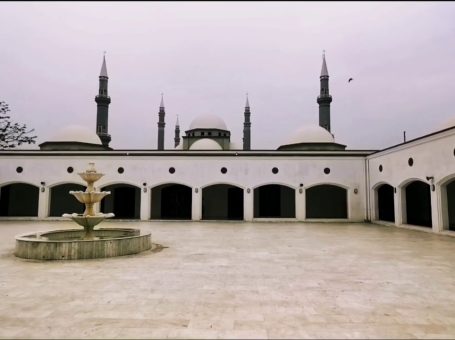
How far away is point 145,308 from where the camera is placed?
5219 millimetres

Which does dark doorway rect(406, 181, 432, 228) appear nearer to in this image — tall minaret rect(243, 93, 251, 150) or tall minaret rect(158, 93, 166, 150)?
tall minaret rect(243, 93, 251, 150)

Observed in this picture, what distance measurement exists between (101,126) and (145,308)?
1294 inches

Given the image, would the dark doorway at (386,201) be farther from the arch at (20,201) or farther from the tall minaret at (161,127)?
the tall minaret at (161,127)

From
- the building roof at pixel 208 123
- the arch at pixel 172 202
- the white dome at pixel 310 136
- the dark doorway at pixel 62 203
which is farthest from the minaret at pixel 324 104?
the dark doorway at pixel 62 203

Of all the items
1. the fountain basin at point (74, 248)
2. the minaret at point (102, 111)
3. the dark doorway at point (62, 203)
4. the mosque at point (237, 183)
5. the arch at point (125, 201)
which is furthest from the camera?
the minaret at point (102, 111)

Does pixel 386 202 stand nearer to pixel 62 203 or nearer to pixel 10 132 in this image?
pixel 62 203

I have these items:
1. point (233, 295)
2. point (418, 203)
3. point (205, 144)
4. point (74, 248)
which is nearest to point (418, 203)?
point (418, 203)

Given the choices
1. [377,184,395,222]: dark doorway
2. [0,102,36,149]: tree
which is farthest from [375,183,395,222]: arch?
[0,102,36,149]: tree

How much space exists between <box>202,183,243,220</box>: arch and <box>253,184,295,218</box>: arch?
137 cm

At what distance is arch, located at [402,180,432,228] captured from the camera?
21.2 meters

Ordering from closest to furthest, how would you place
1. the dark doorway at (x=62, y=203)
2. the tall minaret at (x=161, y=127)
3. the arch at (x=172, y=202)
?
the arch at (x=172, y=202), the dark doorway at (x=62, y=203), the tall minaret at (x=161, y=127)

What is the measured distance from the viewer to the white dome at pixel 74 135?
28.1 m

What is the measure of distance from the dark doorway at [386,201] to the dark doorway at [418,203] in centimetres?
109

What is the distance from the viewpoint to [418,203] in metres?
22.2
